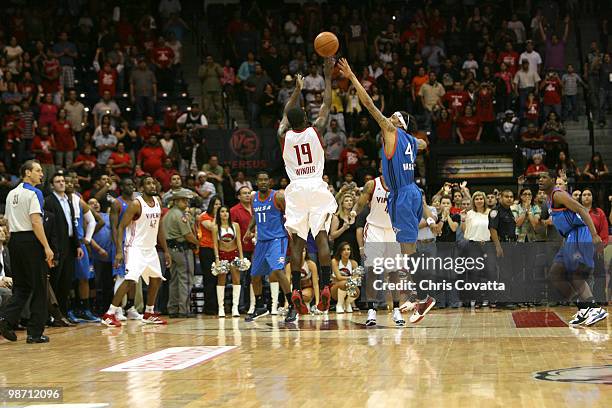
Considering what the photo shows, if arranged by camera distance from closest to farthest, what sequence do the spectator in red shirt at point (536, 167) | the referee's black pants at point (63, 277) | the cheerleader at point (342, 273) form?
1. the referee's black pants at point (63, 277)
2. the cheerleader at point (342, 273)
3. the spectator in red shirt at point (536, 167)

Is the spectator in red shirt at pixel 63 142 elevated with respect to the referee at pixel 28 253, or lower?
elevated

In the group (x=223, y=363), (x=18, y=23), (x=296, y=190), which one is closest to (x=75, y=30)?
(x=18, y=23)

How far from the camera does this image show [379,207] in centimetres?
1277

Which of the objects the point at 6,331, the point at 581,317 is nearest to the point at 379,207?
the point at 581,317

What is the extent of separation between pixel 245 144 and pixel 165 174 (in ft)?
6.06

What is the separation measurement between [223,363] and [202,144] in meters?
11.3

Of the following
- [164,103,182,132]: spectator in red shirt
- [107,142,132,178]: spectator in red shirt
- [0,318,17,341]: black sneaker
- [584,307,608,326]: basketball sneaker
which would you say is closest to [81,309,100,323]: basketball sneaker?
[0,318,17,341]: black sneaker

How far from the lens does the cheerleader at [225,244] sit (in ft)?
47.5

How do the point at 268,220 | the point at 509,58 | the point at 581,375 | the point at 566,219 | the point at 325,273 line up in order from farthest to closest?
the point at 509,58
the point at 268,220
the point at 566,219
the point at 325,273
the point at 581,375

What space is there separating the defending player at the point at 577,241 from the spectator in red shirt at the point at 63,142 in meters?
10.4

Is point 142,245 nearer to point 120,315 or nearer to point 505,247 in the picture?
point 120,315

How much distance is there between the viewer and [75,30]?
22.2 m

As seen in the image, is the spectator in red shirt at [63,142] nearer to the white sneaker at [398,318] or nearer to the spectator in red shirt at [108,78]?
the spectator in red shirt at [108,78]

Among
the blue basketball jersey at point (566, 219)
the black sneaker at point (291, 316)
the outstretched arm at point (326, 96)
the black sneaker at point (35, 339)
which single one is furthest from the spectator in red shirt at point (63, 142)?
the blue basketball jersey at point (566, 219)
